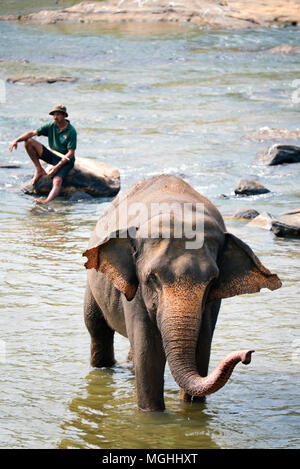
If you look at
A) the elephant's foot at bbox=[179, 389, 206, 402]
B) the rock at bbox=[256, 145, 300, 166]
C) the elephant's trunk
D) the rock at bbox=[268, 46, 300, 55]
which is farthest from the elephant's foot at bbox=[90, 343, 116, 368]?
the rock at bbox=[268, 46, 300, 55]

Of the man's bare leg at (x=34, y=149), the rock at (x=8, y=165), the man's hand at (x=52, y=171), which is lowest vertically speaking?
the rock at (x=8, y=165)

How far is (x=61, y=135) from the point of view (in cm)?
1458

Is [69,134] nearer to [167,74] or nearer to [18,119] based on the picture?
[18,119]

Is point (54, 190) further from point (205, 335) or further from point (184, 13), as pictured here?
point (184, 13)

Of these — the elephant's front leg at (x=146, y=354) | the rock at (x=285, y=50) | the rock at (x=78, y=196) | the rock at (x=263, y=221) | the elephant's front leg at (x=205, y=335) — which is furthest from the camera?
the rock at (x=285, y=50)

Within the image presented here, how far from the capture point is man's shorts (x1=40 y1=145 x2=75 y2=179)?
14.8 m

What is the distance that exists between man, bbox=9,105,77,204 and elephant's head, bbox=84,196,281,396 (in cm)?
837

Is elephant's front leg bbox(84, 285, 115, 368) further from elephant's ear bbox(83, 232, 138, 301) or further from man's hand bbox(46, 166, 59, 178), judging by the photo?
man's hand bbox(46, 166, 59, 178)

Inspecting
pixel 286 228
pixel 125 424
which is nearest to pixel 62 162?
pixel 286 228

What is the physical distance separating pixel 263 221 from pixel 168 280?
742cm

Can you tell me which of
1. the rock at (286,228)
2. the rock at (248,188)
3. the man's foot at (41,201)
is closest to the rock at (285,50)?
the rock at (248,188)

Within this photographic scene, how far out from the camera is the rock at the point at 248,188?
49.6 ft

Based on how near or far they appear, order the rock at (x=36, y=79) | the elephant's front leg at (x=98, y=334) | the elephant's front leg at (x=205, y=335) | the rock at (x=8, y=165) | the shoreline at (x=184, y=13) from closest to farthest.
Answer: the elephant's front leg at (x=205, y=335) → the elephant's front leg at (x=98, y=334) → the rock at (x=8, y=165) → the rock at (x=36, y=79) → the shoreline at (x=184, y=13)

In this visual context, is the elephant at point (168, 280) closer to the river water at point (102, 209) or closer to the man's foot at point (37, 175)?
the river water at point (102, 209)
